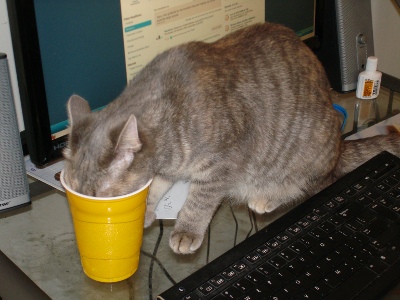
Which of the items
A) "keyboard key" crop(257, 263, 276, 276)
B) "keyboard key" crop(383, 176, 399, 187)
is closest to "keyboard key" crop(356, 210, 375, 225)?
→ "keyboard key" crop(383, 176, 399, 187)

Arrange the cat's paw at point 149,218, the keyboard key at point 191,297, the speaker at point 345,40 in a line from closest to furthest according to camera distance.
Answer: the keyboard key at point 191,297, the cat's paw at point 149,218, the speaker at point 345,40

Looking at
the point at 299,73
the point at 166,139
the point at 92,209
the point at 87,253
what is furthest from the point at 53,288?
the point at 299,73

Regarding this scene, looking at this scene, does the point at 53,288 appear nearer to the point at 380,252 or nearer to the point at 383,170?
the point at 380,252

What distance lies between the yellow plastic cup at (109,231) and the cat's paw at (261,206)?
0.31 m

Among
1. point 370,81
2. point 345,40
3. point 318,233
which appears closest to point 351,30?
point 345,40

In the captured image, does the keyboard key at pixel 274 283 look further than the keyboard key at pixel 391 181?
No

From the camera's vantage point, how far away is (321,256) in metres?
0.90

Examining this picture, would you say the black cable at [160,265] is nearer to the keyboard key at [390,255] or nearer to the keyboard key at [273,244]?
the keyboard key at [273,244]

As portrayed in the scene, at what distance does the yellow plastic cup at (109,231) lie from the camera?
83 cm

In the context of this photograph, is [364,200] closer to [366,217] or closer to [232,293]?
[366,217]

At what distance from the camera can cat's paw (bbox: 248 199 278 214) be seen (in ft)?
3.86

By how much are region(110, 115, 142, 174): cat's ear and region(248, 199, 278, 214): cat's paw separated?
1.24ft

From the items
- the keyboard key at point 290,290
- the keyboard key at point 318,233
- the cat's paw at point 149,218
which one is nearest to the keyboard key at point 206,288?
the keyboard key at point 290,290

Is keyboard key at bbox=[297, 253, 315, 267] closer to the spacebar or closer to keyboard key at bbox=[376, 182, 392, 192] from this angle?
the spacebar
